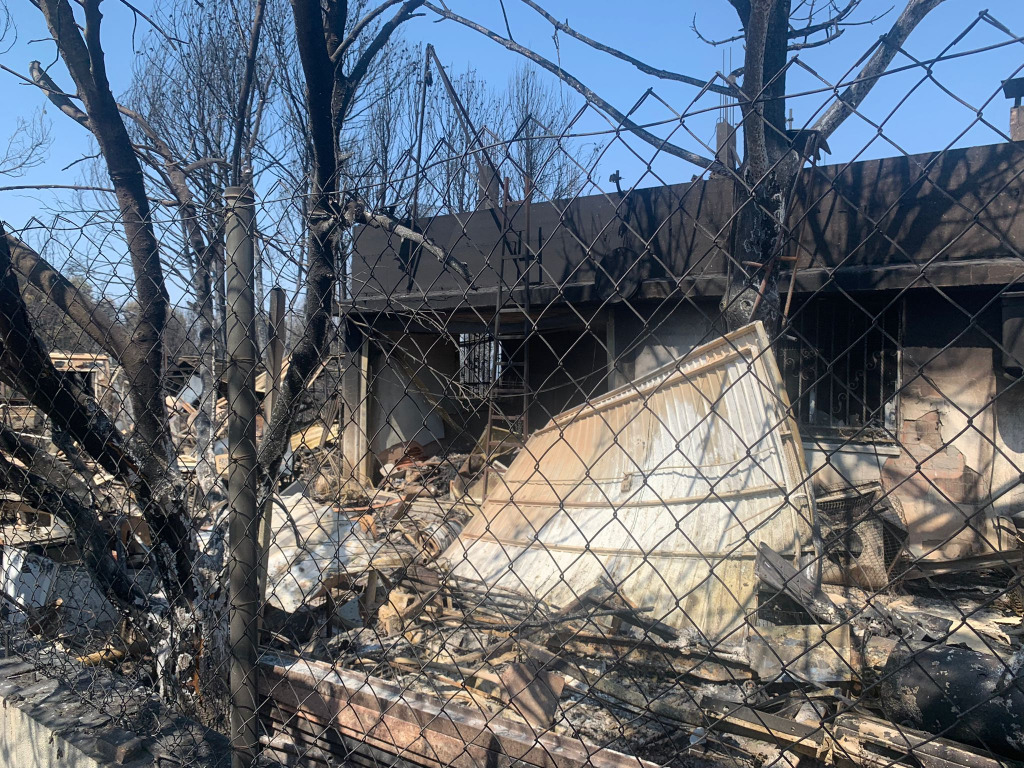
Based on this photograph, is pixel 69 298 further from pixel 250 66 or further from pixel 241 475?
pixel 250 66

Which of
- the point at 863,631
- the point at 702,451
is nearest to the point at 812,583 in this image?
the point at 863,631

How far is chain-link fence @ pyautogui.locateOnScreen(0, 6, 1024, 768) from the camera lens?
1.61 m

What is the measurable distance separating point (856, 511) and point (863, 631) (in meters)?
2.02

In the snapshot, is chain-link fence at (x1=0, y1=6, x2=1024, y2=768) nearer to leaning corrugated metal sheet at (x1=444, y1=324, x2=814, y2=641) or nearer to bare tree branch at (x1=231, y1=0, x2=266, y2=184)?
leaning corrugated metal sheet at (x1=444, y1=324, x2=814, y2=641)

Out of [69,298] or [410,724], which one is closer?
[410,724]

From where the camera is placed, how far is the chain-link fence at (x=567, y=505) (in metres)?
1.61

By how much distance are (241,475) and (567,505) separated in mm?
3015

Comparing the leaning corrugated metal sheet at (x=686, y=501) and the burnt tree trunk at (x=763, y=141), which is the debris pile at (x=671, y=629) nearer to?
the leaning corrugated metal sheet at (x=686, y=501)

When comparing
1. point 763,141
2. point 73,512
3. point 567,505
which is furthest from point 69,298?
point 763,141

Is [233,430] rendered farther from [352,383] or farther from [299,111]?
[299,111]

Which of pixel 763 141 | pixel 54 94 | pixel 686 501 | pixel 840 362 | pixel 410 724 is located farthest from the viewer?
pixel 840 362

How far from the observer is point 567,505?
4.52 m

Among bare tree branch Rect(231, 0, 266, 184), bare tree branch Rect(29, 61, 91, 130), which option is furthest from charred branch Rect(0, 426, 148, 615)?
bare tree branch Rect(231, 0, 266, 184)

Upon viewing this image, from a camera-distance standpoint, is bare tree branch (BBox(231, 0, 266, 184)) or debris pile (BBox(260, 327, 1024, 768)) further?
bare tree branch (BBox(231, 0, 266, 184))
